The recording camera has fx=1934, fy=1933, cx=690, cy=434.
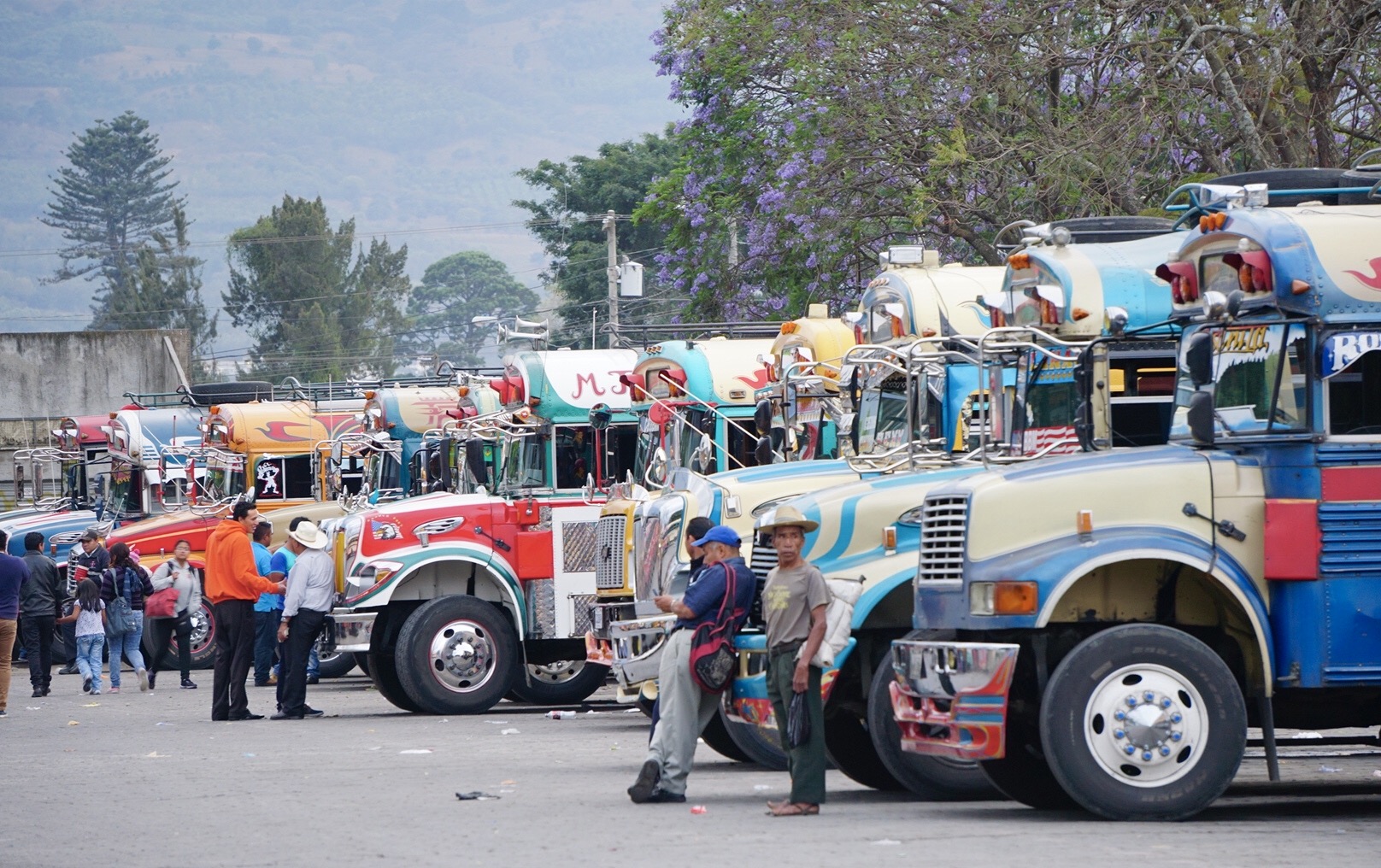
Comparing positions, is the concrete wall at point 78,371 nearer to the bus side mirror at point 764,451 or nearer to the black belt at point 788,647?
the bus side mirror at point 764,451

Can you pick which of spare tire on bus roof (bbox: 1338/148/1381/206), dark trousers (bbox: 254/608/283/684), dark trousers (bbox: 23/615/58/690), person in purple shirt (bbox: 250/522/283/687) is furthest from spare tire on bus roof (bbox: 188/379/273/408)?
spare tire on bus roof (bbox: 1338/148/1381/206)

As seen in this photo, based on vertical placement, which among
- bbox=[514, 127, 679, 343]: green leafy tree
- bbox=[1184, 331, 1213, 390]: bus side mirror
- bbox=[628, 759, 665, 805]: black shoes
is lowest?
bbox=[628, 759, 665, 805]: black shoes

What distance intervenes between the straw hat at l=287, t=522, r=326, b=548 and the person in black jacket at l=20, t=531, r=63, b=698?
18.2 feet

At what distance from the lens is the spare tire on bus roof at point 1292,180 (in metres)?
11.5

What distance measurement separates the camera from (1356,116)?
2050 cm

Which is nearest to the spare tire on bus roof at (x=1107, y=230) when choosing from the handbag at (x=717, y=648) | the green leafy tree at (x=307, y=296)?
the handbag at (x=717, y=648)

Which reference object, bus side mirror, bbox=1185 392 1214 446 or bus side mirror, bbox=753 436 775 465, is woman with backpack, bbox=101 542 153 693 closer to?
bus side mirror, bbox=753 436 775 465

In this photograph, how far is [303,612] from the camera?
17.7 m

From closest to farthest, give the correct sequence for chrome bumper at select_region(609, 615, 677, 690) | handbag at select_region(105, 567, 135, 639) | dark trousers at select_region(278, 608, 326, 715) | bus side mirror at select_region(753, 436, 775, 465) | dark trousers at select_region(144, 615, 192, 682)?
chrome bumper at select_region(609, 615, 677, 690) < bus side mirror at select_region(753, 436, 775, 465) < dark trousers at select_region(278, 608, 326, 715) < handbag at select_region(105, 567, 135, 639) < dark trousers at select_region(144, 615, 192, 682)

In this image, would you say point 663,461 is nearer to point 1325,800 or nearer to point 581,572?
point 581,572

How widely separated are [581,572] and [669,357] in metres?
2.12

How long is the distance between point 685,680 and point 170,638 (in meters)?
15.0

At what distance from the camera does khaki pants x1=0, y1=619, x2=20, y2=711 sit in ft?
63.7

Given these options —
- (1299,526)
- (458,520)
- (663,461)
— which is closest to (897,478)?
(1299,526)
